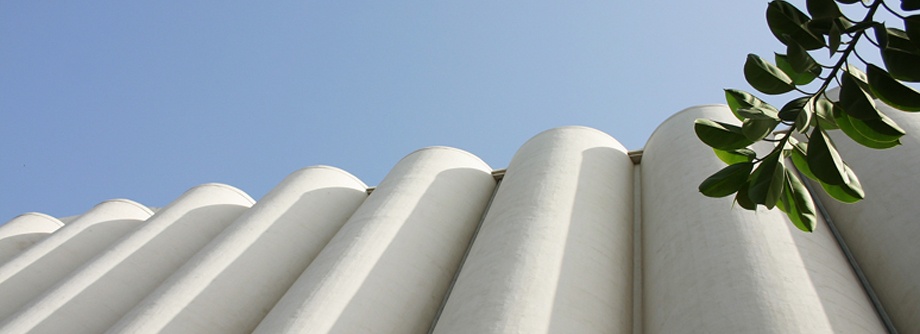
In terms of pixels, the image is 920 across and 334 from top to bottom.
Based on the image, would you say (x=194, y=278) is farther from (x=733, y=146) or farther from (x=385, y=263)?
(x=733, y=146)

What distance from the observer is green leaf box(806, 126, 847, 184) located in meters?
2.09

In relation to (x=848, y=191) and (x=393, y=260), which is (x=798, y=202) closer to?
(x=848, y=191)

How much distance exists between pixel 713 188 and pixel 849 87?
1.77 feet

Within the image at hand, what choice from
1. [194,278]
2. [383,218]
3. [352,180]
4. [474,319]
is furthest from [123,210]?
[474,319]

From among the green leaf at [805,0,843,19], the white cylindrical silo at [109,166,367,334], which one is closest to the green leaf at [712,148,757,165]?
the green leaf at [805,0,843,19]

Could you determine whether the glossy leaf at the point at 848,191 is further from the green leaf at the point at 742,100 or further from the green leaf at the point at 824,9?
the green leaf at the point at 824,9

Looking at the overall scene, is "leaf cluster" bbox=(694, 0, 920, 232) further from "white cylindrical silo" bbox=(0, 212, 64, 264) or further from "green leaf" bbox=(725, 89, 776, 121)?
"white cylindrical silo" bbox=(0, 212, 64, 264)

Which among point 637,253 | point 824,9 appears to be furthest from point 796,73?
point 637,253

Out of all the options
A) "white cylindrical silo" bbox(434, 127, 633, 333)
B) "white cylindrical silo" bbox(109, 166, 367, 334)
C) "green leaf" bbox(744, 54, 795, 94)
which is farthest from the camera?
"white cylindrical silo" bbox(109, 166, 367, 334)

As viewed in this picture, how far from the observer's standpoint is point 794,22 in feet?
7.43

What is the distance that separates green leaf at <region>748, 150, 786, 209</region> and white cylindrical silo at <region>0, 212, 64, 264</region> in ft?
60.8

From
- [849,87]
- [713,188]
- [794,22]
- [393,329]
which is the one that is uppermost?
[393,329]

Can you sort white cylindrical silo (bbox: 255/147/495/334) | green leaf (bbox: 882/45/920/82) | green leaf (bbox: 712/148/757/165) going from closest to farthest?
green leaf (bbox: 882/45/920/82) → green leaf (bbox: 712/148/757/165) → white cylindrical silo (bbox: 255/147/495/334)

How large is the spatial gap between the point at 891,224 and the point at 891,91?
6531mm
